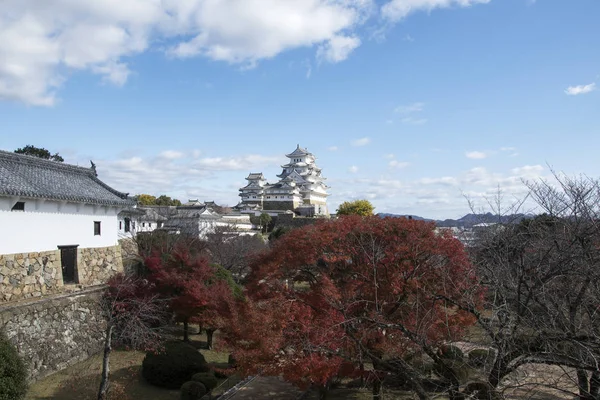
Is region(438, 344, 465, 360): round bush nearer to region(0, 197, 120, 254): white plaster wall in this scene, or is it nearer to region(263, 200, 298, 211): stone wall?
region(0, 197, 120, 254): white plaster wall

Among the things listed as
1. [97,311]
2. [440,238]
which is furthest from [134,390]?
[440,238]

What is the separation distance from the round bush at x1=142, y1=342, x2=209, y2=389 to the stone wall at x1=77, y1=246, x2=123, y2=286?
15.4 ft

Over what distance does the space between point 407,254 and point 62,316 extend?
1105 centimetres

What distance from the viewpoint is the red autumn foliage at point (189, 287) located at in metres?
15.1

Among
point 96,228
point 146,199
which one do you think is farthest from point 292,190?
point 96,228

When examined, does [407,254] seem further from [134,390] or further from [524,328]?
[134,390]

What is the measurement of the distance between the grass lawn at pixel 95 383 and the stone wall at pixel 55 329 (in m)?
0.38

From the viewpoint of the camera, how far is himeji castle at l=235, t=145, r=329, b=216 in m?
69.5

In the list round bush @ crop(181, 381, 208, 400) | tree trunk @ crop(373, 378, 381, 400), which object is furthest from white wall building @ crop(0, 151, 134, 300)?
tree trunk @ crop(373, 378, 381, 400)

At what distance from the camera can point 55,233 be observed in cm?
1519

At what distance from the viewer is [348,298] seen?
33.5ft

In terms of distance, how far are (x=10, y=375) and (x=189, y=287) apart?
6.82 metres

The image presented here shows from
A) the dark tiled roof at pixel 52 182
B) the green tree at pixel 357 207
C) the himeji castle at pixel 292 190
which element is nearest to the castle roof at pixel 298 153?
the himeji castle at pixel 292 190

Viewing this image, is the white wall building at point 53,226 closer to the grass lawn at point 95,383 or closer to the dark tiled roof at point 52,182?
the dark tiled roof at point 52,182
